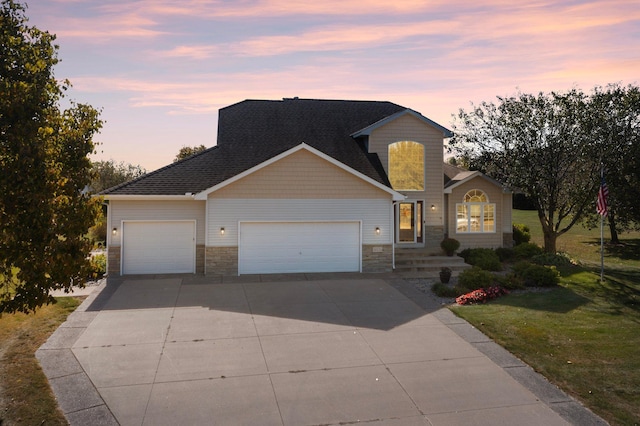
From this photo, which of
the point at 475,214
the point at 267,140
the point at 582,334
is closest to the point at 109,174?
the point at 267,140

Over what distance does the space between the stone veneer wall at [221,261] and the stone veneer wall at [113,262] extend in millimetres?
3229

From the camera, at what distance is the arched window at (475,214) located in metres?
22.4

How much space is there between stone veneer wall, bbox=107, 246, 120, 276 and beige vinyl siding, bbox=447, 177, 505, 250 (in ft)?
47.0

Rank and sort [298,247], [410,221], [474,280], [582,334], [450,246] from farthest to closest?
[410,221] < [450,246] < [298,247] < [474,280] < [582,334]

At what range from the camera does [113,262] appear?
17047 millimetres

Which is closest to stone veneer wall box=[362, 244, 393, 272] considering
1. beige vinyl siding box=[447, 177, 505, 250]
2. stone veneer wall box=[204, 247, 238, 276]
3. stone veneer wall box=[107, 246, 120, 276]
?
stone veneer wall box=[204, 247, 238, 276]

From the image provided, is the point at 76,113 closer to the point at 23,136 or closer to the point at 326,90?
the point at 23,136

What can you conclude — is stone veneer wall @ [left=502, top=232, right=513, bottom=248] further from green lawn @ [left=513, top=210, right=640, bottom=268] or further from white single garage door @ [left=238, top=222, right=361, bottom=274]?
white single garage door @ [left=238, top=222, right=361, bottom=274]

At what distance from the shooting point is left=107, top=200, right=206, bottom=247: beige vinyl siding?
55.9ft

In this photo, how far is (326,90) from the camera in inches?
1091

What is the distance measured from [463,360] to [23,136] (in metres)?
8.44

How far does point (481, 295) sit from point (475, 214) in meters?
9.40

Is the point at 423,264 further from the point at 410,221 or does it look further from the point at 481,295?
the point at 481,295

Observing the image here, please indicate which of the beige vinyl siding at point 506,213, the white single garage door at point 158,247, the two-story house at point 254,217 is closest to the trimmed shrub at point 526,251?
the beige vinyl siding at point 506,213
